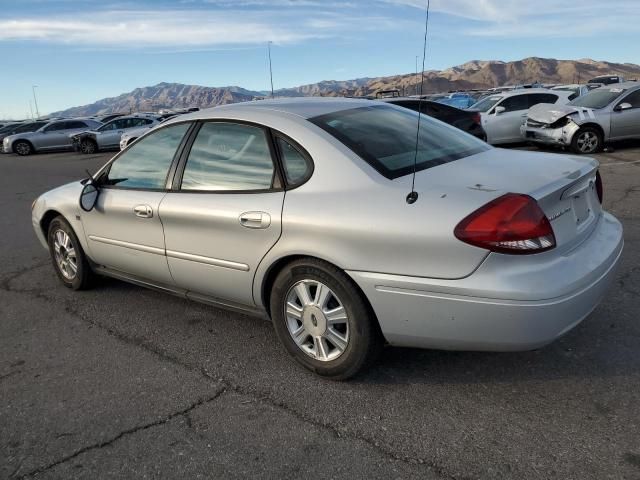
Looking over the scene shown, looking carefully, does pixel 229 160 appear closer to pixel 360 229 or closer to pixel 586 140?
pixel 360 229

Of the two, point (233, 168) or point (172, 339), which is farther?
point (172, 339)

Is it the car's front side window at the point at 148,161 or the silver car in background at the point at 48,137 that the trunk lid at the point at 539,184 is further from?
the silver car in background at the point at 48,137

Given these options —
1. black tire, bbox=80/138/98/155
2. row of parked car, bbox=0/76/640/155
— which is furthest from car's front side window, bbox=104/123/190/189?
black tire, bbox=80/138/98/155

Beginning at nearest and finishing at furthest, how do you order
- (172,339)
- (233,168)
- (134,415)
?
1. (134,415)
2. (233,168)
3. (172,339)

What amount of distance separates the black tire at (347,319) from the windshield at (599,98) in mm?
11414

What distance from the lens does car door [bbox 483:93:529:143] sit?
45.4ft

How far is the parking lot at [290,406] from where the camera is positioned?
2396 mm

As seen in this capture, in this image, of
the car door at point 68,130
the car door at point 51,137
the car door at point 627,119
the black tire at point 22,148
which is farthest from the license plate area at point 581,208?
the black tire at point 22,148

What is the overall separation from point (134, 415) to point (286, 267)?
113cm

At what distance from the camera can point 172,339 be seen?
378cm

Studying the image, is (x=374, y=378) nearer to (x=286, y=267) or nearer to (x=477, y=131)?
(x=286, y=267)

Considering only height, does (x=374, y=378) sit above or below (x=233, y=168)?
below

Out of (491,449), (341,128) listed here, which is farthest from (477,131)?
(491,449)

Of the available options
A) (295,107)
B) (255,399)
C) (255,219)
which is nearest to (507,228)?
(255,219)
